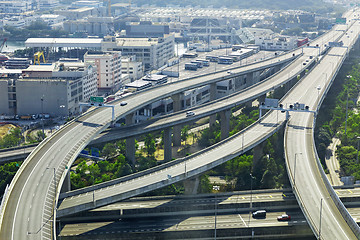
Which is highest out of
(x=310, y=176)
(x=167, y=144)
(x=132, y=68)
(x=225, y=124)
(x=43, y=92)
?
(x=132, y=68)

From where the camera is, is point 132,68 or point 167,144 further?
point 132,68

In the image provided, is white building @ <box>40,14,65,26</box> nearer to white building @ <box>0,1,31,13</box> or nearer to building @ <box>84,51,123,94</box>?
white building @ <box>0,1,31,13</box>

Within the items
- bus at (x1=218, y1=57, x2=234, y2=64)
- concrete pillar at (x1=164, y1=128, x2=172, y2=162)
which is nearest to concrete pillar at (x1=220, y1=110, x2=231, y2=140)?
concrete pillar at (x1=164, y1=128, x2=172, y2=162)

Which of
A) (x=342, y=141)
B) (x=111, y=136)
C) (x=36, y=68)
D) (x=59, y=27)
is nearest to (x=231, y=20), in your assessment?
(x=59, y=27)

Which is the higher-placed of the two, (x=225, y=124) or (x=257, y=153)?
(x=225, y=124)

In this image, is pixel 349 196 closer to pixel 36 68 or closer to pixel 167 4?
pixel 36 68

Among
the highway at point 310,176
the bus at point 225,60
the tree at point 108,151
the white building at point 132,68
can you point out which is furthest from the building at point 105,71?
the highway at point 310,176

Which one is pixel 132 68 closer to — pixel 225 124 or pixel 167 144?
pixel 225 124

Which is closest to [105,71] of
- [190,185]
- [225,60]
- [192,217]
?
[225,60]
